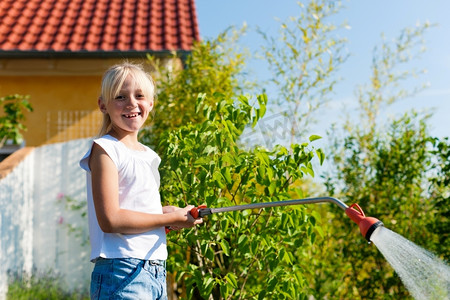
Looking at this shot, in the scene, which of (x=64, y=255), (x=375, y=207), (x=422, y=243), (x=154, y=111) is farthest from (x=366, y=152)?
(x=64, y=255)

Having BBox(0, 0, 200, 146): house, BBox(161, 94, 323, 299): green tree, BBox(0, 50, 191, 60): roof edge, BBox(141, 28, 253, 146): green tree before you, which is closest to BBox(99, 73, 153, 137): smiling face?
BBox(161, 94, 323, 299): green tree

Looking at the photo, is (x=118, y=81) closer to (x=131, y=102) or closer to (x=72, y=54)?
(x=131, y=102)

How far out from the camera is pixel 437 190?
5125mm

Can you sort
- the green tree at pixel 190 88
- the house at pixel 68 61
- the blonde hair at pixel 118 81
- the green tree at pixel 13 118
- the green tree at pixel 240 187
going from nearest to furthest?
the blonde hair at pixel 118 81, the green tree at pixel 240 187, the green tree at pixel 190 88, the green tree at pixel 13 118, the house at pixel 68 61

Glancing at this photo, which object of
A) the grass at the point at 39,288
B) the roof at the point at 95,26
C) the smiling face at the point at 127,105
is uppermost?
the roof at the point at 95,26

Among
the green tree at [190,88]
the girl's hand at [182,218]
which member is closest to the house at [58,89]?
the green tree at [190,88]

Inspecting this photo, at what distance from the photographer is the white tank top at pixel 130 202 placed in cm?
204

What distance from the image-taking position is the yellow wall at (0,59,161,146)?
7.27 m

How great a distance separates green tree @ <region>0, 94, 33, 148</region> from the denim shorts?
529 cm

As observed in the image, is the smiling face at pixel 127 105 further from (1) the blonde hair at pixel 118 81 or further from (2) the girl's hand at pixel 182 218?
(2) the girl's hand at pixel 182 218

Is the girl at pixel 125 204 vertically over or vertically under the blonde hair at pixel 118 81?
under

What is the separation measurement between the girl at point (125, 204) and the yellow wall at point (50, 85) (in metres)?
5.16

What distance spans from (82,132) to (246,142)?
276cm

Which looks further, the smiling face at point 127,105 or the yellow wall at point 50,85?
the yellow wall at point 50,85
